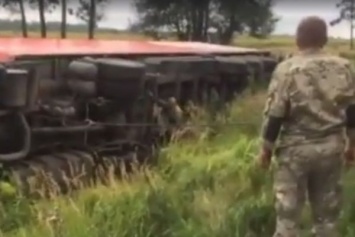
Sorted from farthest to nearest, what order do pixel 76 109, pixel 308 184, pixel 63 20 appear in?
pixel 63 20
pixel 76 109
pixel 308 184

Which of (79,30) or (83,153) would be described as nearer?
(83,153)

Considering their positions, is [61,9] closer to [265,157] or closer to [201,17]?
[201,17]

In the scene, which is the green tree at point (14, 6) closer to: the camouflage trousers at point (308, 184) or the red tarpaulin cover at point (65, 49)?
the red tarpaulin cover at point (65, 49)

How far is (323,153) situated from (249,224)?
49.1 inches

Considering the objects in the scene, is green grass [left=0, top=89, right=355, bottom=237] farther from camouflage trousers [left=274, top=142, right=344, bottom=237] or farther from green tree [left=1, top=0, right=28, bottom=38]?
green tree [left=1, top=0, right=28, bottom=38]

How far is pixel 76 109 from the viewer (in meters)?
10.9

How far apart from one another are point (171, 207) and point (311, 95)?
164 cm

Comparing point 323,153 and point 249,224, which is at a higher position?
point 323,153

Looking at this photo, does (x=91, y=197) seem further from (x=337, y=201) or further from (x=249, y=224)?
(x=337, y=201)

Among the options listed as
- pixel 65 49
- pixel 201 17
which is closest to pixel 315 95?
pixel 65 49

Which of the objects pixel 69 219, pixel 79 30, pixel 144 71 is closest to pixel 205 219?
pixel 69 219

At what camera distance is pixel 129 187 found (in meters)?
8.48

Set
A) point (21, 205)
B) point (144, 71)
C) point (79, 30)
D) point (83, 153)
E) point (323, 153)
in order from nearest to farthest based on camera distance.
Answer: point (323, 153) → point (21, 205) → point (83, 153) → point (144, 71) → point (79, 30)

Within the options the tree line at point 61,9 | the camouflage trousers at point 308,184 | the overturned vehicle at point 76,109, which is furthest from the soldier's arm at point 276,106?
the tree line at point 61,9
